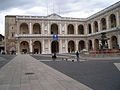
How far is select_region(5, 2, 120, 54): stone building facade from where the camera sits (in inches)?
2768

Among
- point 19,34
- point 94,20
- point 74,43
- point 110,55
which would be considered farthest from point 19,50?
point 110,55

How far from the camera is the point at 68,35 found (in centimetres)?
7525

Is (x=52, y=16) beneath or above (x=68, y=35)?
above

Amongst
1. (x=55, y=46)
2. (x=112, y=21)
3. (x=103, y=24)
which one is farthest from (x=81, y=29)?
(x=112, y=21)

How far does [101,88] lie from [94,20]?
64.2m

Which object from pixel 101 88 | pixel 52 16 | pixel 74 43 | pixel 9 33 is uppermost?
pixel 52 16

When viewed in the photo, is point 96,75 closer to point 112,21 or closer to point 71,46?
point 112,21

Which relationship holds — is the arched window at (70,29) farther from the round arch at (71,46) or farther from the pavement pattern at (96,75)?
the pavement pattern at (96,75)

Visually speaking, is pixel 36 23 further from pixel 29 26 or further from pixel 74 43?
pixel 74 43

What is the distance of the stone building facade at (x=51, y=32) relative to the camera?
7031 centimetres

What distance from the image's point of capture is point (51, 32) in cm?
7794

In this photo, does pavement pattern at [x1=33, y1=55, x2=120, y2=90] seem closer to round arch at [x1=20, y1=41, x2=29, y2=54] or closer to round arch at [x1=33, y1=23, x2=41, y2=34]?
round arch at [x1=20, y1=41, x2=29, y2=54]

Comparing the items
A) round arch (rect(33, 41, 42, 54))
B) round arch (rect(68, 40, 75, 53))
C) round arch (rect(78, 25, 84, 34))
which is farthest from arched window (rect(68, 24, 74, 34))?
round arch (rect(33, 41, 42, 54))

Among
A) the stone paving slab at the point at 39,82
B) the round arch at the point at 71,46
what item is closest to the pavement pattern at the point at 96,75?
the stone paving slab at the point at 39,82
